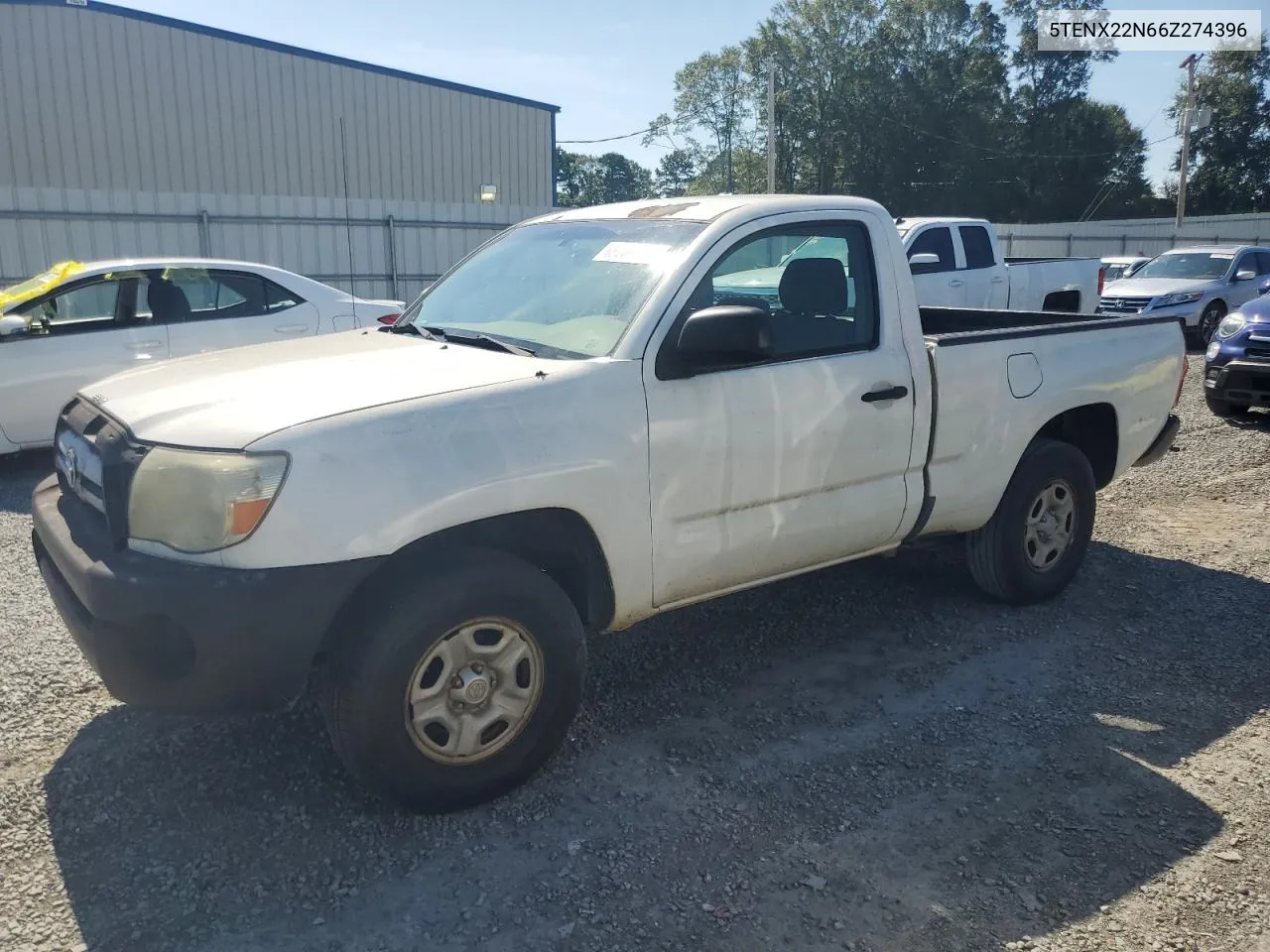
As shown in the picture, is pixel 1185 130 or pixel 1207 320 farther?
pixel 1185 130

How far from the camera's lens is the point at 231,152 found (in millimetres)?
19250

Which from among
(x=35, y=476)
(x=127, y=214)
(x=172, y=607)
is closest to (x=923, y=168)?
(x=127, y=214)

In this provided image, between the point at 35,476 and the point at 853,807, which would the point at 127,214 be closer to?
the point at 35,476

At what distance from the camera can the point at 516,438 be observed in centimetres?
325

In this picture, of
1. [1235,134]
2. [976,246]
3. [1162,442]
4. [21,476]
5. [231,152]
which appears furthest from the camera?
[1235,134]

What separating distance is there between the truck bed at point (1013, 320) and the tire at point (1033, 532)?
604mm

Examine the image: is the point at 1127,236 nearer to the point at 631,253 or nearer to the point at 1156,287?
the point at 1156,287

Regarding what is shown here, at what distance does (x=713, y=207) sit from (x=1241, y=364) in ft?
24.5

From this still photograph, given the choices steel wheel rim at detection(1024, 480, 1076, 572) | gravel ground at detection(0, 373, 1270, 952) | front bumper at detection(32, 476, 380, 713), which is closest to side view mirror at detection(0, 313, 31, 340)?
gravel ground at detection(0, 373, 1270, 952)

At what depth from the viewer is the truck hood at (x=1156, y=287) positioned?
16.9m

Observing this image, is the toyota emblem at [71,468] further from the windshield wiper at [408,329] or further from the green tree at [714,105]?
the green tree at [714,105]

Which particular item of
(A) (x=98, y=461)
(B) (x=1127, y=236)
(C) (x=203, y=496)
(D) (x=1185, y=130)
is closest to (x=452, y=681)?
(C) (x=203, y=496)

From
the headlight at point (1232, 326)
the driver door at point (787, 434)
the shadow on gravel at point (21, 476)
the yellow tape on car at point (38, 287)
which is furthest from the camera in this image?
the headlight at point (1232, 326)

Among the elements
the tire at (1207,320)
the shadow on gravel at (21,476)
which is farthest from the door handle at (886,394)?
the tire at (1207,320)
